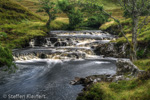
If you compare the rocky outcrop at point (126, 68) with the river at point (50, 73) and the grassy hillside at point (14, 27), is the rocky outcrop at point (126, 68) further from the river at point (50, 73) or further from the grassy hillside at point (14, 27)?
the grassy hillside at point (14, 27)

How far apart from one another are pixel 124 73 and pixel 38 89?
9.31 meters

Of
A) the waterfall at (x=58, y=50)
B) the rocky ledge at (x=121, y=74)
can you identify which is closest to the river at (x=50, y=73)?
the waterfall at (x=58, y=50)

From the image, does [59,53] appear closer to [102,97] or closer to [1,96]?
[1,96]

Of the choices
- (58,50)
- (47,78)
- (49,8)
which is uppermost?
(49,8)

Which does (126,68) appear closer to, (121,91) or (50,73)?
(121,91)

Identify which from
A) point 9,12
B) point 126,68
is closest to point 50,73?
point 126,68

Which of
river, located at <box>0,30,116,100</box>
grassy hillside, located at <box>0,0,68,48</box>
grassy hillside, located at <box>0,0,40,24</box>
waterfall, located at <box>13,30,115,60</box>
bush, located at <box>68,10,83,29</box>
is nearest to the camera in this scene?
river, located at <box>0,30,116,100</box>

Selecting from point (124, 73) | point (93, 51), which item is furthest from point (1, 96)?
point (93, 51)

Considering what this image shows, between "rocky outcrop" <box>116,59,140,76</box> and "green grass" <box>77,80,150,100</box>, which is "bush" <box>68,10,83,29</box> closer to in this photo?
"rocky outcrop" <box>116,59,140,76</box>

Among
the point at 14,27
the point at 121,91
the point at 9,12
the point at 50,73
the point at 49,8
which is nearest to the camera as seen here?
the point at 121,91

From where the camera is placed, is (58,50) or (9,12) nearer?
(58,50)

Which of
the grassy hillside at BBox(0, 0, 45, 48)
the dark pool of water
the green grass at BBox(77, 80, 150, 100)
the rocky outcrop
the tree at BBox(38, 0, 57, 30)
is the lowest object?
the dark pool of water

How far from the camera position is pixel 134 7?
17109 mm

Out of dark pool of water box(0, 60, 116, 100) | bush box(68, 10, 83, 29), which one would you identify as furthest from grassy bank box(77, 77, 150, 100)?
bush box(68, 10, 83, 29)
